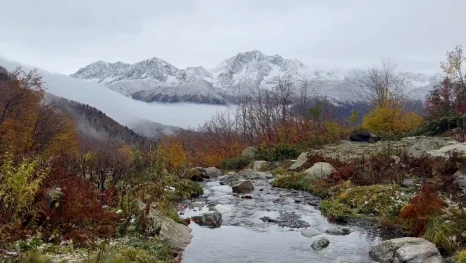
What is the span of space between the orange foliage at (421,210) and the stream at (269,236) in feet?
3.78

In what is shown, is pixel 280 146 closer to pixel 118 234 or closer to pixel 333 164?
pixel 333 164

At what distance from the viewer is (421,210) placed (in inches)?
584

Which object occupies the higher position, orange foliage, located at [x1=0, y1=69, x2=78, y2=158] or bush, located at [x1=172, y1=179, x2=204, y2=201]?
orange foliage, located at [x1=0, y1=69, x2=78, y2=158]

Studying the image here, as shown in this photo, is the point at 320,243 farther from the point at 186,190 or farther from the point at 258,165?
the point at 258,165

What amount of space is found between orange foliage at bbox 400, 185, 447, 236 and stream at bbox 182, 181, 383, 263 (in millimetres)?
1153

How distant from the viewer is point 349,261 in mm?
11875

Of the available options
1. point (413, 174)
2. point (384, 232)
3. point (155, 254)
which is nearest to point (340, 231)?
point (384, 232)

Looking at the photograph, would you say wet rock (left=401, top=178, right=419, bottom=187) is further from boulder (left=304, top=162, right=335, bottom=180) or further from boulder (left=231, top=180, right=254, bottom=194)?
boulder (left=231, top=180, right=254, bottom=194)

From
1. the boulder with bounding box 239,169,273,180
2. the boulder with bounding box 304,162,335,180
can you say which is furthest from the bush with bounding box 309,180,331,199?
the boulder with bounding box 239,169,273,180

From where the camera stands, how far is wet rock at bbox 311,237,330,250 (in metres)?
13.3

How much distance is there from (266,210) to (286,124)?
40576 millimetres

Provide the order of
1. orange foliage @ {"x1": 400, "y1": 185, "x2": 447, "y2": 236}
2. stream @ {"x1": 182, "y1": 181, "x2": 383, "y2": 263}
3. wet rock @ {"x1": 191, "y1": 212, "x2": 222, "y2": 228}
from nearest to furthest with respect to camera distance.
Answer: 1. stream @ {"x1": 182, "y1": 181, "x2": 383, "y2": 263}
2. orange foliage @ {"x1": 400, "y1": 185, "x2": 447, "y2": 236}
3. wet rock @ {"x1": 191, "y1": 212, "x2": 222, "y2": 228}

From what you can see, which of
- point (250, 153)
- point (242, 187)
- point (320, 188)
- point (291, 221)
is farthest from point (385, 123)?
point (291, 221)

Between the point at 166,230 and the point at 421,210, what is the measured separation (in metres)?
8.72
